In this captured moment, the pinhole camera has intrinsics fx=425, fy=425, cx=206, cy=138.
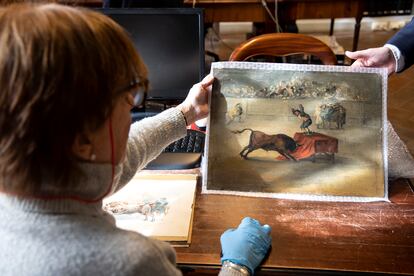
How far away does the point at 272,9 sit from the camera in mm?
2498

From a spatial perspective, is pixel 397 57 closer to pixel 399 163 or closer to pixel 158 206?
pixel 399 163

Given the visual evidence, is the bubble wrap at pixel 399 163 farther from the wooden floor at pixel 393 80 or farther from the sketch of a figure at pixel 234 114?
the wooden floor at pixel 393 80

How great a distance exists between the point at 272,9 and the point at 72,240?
2.25 meters

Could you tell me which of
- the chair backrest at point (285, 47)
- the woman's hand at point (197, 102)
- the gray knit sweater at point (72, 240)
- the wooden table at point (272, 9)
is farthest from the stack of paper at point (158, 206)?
the wooden table at point (272, 9)

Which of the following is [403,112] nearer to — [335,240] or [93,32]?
[335,240]

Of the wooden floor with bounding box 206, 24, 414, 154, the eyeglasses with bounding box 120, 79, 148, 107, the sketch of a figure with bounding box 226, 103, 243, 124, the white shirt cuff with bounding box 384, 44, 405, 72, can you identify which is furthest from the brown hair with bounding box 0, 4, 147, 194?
the wooden floor with bounding box 206, 24, 414, 154

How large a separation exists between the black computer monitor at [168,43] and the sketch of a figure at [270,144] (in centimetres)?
37

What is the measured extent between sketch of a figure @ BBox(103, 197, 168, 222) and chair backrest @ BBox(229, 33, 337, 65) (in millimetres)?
486

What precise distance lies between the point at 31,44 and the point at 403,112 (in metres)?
2.88

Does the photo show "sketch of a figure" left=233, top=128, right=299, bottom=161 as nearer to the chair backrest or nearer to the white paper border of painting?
the white paper border of painting

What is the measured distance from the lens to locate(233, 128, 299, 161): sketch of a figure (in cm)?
93

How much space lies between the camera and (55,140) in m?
0.47

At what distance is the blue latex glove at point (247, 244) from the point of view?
729 millimetres

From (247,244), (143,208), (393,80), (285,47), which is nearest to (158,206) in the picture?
(143,208)
